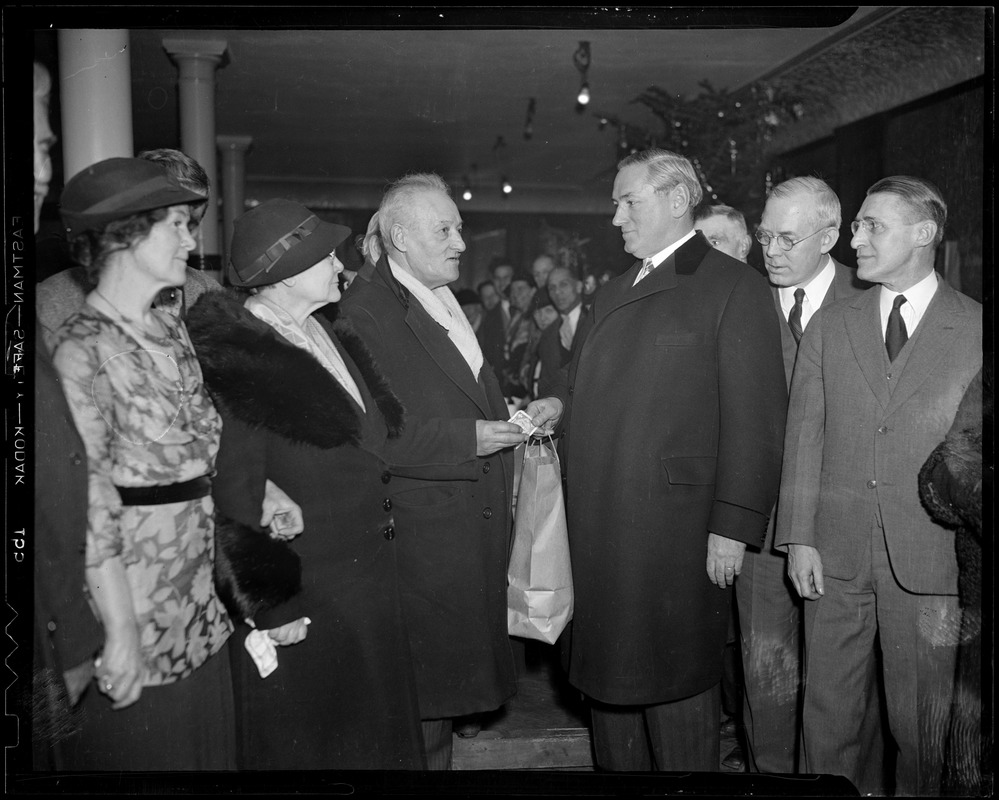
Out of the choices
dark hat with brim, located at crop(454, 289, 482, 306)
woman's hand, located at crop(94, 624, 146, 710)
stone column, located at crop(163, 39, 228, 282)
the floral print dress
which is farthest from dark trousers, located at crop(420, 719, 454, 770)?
stone column, located at crop(163, 39, 228, 282)

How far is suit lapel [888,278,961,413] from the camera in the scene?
101 inches

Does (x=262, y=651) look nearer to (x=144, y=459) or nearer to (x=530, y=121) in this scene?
(x=144, y=459)

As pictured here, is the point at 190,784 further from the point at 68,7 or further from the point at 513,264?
the point at 68,7

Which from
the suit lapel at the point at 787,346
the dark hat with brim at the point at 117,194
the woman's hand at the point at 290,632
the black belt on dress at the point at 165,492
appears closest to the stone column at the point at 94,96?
the dark hat with brim at the point at 117,194

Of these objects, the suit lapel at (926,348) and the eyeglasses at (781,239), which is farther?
the eyeglasses at (781,239)

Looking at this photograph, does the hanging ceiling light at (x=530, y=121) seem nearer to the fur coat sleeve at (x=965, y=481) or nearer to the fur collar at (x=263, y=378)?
the fur collar at (x=263, y=378)

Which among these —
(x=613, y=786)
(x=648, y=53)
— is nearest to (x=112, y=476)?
(x=613, y=786)

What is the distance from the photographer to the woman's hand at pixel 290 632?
2.39 metres

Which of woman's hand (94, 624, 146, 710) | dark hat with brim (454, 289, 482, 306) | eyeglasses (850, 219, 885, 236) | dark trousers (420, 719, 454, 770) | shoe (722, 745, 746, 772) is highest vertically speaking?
eyeglasses (850, 219, 885, 236)

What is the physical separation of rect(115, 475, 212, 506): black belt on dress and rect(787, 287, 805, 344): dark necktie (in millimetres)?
1894

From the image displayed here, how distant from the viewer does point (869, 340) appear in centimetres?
263

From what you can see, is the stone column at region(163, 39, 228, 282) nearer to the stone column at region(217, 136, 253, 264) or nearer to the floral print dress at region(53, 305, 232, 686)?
the stone column at region(217, 136, 253, 264)

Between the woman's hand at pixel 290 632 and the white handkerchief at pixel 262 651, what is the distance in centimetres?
2

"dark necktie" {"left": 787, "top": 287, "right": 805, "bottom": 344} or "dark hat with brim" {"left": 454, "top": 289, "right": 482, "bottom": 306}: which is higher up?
"dark hat with brim" {"left": 454, "top": 289, "right": 482, "bottom": 306}
